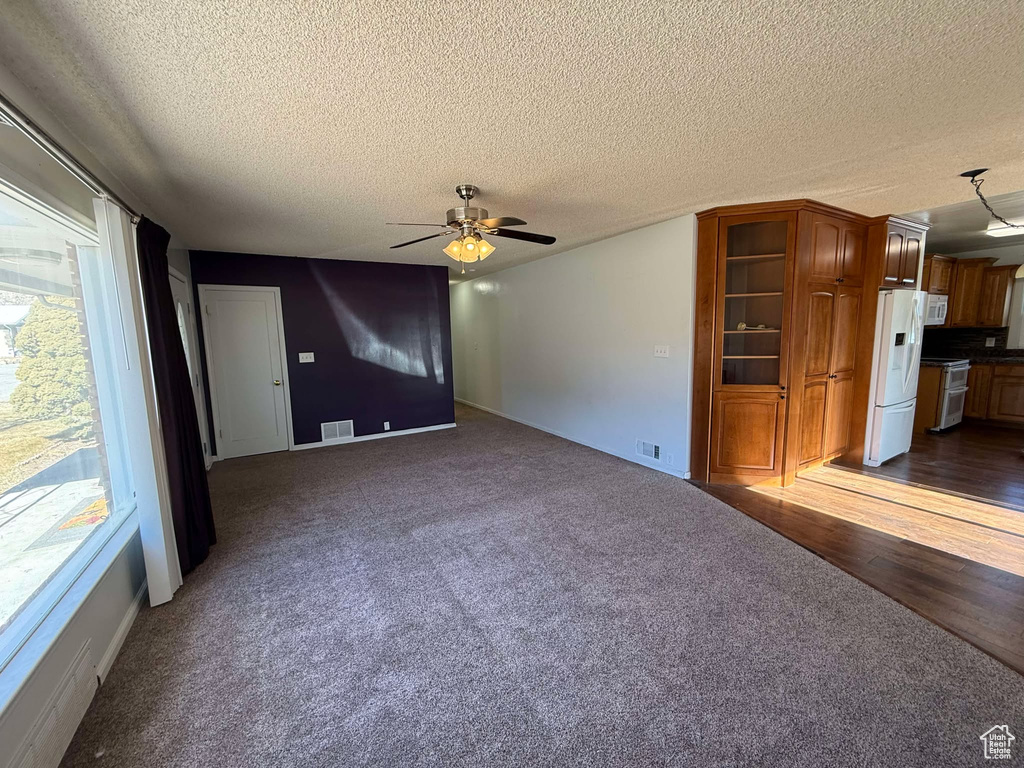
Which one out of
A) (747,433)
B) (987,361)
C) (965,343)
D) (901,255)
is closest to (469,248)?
(747,433)

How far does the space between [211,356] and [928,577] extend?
646cm

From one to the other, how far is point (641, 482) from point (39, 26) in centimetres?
423

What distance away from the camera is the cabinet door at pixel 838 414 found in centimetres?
409

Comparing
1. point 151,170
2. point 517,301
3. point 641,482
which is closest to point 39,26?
point 151,170

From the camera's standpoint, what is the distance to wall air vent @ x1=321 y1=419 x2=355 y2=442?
554 centimetres

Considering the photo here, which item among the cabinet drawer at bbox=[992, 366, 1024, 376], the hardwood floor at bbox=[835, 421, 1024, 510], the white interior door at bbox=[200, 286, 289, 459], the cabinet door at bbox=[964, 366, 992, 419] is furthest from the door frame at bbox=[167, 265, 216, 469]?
the cabinet drawer at bbox=[992, 366, 1024, 376]

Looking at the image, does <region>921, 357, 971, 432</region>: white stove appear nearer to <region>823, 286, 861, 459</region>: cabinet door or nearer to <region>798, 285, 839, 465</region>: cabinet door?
<region>823, 286, 861, 459</region>: cabinet door

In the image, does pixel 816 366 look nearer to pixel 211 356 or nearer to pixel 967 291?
pixel 967 291

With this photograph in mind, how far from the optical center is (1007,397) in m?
5.55

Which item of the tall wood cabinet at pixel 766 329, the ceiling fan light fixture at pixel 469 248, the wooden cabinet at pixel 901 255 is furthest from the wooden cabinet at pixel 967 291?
the ceiling fan light fixture at pixel 469 248

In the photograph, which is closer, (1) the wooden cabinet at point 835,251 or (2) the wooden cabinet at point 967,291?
(1) the wooden cabinet at point 835,251

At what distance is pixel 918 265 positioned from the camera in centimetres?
441

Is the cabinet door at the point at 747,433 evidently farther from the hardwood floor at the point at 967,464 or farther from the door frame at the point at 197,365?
the door frame at the point at 197,365

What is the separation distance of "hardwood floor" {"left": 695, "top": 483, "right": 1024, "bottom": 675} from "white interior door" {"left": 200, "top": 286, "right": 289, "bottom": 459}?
5.26 meters
